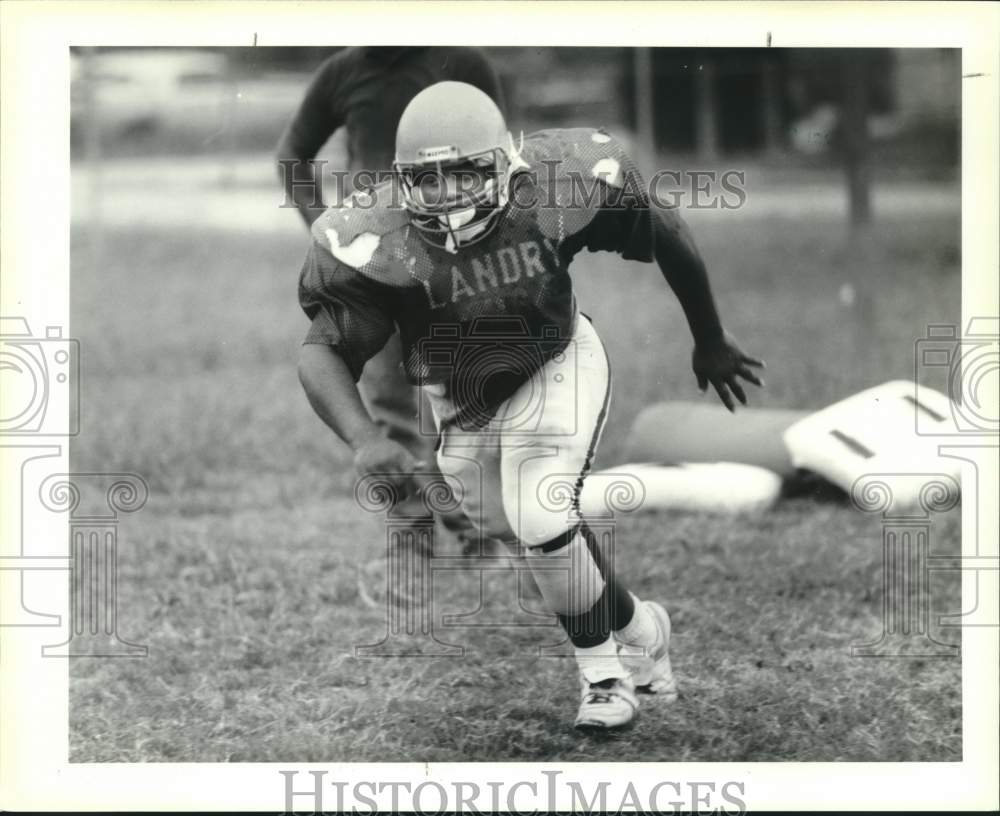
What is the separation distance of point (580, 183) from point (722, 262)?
754 centimetres

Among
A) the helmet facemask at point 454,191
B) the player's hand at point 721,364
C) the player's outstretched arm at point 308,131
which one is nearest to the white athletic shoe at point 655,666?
the player's hand at point 721,364

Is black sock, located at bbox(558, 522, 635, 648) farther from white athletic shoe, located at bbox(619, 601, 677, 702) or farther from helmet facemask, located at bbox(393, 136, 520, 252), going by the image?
helmet facemask, located at bbox(393, 136, 520, 252)

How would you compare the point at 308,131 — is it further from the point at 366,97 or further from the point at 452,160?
the point at 452,160

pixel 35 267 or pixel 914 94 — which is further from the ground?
pixel 914 94

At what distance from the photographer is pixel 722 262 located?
35.3 ft

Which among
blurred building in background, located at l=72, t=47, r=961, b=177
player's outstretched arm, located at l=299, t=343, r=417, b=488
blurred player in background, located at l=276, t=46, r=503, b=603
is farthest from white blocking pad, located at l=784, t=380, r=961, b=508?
blurred building in background, located at l=72, t=47, r=961, b=177

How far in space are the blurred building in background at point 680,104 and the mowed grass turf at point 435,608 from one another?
A: 6417mm

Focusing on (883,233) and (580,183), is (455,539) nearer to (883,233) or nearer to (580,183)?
(580,183)

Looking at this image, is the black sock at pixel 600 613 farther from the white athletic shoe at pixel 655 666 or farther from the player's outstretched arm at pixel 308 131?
the player's outstretched arm at pixel 308 131

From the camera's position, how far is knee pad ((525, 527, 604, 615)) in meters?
3.49

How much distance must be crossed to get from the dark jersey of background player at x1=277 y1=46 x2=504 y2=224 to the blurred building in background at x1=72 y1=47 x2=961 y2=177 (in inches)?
345

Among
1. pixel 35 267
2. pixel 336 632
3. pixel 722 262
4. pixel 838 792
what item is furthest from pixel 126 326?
pixel 838 792

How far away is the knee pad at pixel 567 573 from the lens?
11.5ft

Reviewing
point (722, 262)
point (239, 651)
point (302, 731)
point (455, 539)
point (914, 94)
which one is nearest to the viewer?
point (302, 731)
